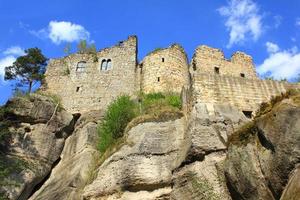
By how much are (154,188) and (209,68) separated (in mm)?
13437

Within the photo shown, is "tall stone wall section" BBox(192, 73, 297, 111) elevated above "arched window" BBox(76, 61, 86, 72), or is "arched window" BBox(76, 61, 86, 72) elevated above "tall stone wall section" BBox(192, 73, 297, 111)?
"arched window" BBox(76, 61, 86, 72)

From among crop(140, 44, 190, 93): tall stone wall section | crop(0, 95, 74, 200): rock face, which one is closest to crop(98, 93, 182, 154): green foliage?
crop(0, 95, 74, 200): rock face

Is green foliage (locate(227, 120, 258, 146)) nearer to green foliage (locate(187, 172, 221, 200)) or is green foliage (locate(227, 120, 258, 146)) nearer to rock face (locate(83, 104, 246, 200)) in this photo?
rock face (locate(83, 104, 246, 200))

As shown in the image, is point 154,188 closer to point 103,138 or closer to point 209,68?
point 103,138

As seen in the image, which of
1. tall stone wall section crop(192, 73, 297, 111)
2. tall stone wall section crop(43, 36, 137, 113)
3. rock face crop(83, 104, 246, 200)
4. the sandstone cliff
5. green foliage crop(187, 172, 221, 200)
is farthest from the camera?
tall stone wall section crop(43, 36, 137, 113)

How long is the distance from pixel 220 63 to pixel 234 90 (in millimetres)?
10545

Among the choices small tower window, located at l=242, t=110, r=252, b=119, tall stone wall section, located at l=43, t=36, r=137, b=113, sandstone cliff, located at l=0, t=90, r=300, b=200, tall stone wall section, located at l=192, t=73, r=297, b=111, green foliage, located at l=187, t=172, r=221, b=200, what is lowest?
green foliage, located at l=187, t=172, r=221, b=200

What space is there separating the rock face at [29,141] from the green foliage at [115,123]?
3840 millimetres

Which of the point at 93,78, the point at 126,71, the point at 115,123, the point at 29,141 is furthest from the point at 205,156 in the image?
the point at 93,78

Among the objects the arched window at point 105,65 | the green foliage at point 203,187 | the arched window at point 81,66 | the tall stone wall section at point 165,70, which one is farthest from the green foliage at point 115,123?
the arched window at point 81,66

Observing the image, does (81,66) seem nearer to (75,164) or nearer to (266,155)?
(75,164)

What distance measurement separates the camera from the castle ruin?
24.9 meters

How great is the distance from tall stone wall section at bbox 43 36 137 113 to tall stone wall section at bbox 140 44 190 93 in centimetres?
103

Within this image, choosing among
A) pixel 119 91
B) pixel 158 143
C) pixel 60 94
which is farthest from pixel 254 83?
pixel 60 94
